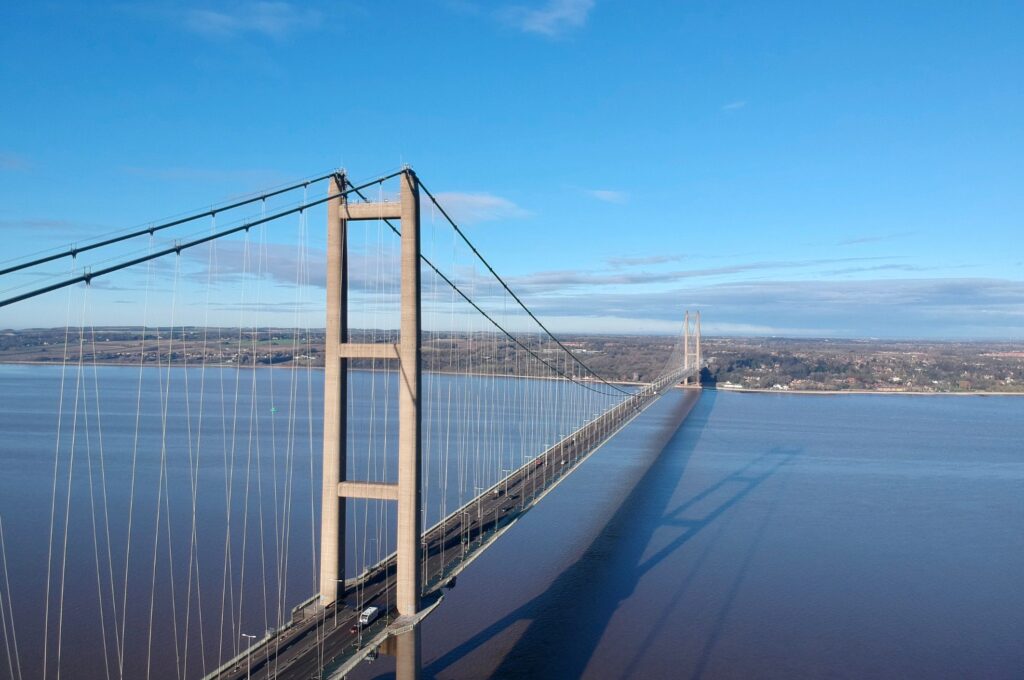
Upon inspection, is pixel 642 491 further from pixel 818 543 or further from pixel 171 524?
pixel 171 524

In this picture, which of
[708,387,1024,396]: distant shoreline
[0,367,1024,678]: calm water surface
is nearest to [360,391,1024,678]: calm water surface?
[0,367,1024,678]: calm water surface

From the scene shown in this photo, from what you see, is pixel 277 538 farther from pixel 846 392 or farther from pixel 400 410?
pixel 846 392

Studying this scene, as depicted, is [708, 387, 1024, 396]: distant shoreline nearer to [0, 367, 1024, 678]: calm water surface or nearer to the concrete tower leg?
[0, 367, 1024, 678]: calm water surface

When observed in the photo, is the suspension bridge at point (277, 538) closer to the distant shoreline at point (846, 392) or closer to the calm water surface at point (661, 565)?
the calm water surface at point (661, 565)

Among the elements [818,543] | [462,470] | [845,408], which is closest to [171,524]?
[462,470]

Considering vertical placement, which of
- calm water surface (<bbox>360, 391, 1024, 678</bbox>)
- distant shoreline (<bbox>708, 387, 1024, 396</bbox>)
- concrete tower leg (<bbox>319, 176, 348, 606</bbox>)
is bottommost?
calm water surface (<bbox>360, 391, 1024, 678</bbox>)

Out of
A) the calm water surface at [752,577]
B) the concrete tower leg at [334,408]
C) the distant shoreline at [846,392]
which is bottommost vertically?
the calm water surface at [752,577]

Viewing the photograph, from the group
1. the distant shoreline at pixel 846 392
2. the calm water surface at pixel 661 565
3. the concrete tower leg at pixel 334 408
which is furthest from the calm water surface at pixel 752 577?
the distant shoreline at pixel 846 392

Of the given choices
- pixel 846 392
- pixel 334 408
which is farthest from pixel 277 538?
pixel 846 392
